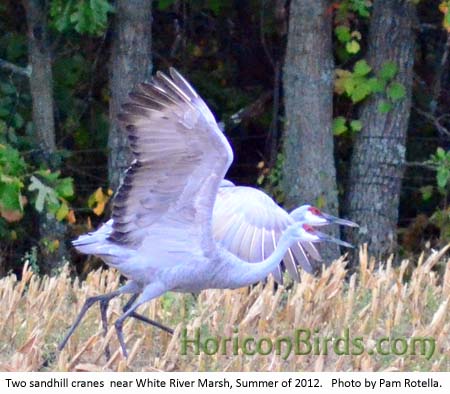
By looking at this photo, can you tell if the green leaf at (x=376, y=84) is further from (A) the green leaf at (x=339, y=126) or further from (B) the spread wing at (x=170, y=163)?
(B) the spread wing at (x=170, y=163)

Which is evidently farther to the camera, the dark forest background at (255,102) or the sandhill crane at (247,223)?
the dark forest background at (255,102)

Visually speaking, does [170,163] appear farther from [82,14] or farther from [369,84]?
[369,84]

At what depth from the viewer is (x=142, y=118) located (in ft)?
20.1

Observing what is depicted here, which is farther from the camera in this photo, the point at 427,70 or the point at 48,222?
the point at 427,70

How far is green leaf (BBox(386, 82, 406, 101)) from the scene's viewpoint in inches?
384

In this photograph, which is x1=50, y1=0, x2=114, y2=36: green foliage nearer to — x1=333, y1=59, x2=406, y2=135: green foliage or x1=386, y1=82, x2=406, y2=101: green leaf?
x1=333, y1=59, x2=406, y2=135: green foliage

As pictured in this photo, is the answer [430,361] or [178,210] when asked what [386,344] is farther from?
[178,210]

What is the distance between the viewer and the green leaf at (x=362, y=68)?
9805 mm

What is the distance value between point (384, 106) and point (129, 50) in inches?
75.1

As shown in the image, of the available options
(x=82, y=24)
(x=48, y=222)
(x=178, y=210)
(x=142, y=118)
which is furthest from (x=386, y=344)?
(x=48, y=222)

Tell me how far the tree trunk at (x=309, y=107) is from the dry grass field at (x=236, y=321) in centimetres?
180

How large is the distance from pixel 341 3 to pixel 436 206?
2.08 meters

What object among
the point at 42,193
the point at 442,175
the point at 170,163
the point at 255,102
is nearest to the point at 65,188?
the point at 42,193

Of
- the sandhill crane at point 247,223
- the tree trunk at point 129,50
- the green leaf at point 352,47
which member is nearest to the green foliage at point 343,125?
the green leaf at point 352,47
